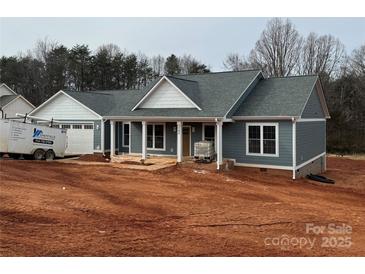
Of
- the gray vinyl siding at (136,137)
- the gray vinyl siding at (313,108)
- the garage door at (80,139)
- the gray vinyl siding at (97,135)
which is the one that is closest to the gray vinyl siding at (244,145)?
the gray vinyl siding at (313,108)

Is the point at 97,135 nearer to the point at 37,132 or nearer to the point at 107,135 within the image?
the point at 107,135

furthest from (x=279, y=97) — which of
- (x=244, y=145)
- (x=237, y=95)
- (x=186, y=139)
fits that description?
(x=186, y=139)

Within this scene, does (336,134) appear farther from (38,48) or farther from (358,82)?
(38,48)

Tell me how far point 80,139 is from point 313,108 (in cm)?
1445

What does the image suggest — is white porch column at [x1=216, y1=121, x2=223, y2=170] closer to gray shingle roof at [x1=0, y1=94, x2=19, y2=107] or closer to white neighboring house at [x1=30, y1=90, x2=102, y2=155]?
white neighboring house at [x1=30, y1=90, x2=102, y2=155]

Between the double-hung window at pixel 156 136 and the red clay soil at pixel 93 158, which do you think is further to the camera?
the red clay soil at pixel 93 158

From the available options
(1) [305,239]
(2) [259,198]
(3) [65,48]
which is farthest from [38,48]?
(1) [305,239]

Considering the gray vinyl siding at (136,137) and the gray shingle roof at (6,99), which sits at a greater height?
the gray shingle roof at (6,99)

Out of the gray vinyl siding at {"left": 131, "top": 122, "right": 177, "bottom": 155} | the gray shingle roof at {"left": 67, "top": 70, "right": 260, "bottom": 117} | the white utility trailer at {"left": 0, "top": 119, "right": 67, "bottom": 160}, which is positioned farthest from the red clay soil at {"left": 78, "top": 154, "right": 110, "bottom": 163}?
the gray shingle roof at {"left": 67, "top": 70, "right": 260, "bottom": 117}

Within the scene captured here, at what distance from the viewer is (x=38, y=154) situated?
21.2 metres

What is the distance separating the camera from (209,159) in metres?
18.8

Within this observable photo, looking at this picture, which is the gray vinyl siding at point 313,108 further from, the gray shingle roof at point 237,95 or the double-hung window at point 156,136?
the double-hung window at point 156,136

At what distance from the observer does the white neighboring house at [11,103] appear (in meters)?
40.1

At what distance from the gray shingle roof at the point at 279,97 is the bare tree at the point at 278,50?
1092 inches
